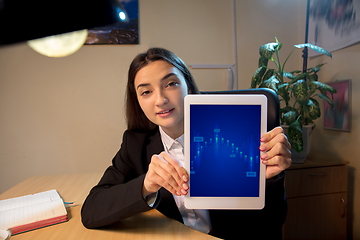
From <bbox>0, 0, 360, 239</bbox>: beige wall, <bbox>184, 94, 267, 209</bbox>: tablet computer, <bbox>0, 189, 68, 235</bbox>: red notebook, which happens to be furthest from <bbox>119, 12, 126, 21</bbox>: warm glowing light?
<bbox>0, 0, 360, 239</bbox>: beige wall

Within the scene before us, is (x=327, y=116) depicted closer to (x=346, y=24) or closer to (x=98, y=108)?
(x=346, y=24)

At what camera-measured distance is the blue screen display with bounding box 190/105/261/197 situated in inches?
23.9

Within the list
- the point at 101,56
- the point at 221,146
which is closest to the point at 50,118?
the point at 101,56

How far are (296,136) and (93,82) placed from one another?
175 centimetres

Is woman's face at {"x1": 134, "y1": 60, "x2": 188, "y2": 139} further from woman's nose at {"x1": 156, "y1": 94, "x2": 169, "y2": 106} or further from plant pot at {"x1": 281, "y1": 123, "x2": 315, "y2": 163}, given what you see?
plant pot at {"x1": 281, "y1": 123, "x2": 315, "y2": 163}

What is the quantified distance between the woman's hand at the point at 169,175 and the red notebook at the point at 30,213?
370mm

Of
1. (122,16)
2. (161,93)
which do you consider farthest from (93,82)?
(122,16)

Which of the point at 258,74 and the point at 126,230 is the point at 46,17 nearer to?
the point at 126,230

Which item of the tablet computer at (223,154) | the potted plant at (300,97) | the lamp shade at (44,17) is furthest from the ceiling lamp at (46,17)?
the potted plant at (300,97)

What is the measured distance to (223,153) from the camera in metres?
0.62

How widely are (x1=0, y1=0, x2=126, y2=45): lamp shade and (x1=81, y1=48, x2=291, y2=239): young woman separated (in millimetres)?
437

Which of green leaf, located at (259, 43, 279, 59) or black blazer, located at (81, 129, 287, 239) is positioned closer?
black blazer, located at (81, 129, 287, 239)

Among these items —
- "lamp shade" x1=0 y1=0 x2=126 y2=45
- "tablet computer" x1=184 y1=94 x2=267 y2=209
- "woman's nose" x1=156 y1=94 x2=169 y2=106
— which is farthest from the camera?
"woman's nose" x1=156 y1=94 x2=169 y2=106

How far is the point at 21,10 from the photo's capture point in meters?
0.25
